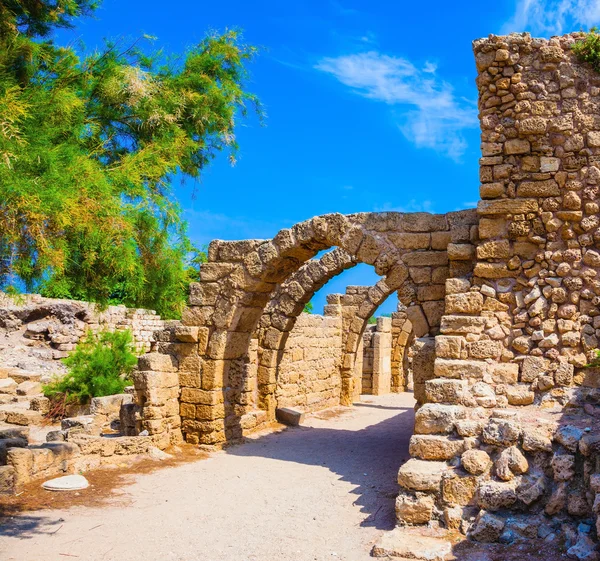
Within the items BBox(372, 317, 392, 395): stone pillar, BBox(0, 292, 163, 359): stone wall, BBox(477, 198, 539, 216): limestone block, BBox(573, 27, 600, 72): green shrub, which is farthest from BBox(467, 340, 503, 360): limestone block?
BBox(372, 317, 392, 395): stone pillar

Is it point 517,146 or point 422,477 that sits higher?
point 517,146

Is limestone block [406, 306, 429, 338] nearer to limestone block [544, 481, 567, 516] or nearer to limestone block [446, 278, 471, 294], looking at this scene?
limestone block [446, 278, 471, 294]

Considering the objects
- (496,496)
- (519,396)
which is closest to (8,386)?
(519,396)

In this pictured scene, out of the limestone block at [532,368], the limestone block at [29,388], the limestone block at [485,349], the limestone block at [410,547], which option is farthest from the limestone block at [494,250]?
the limestone block at [29,388]

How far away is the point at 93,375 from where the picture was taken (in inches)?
409

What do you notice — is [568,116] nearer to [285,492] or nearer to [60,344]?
[285,492]

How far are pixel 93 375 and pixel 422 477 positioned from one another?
7.09m

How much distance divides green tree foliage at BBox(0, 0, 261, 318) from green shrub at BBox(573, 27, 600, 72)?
3.56 meters

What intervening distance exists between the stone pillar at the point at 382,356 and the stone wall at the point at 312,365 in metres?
3.53

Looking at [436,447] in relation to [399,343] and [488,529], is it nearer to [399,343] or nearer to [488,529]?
Result: [488,529]

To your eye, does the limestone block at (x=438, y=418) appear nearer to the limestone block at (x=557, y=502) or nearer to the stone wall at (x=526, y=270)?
the stone wall at (x=526, y=270)

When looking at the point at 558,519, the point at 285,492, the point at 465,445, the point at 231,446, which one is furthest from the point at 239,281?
the point at 558,519

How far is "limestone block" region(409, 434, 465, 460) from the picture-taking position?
5195 mm

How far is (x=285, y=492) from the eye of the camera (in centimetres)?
638
